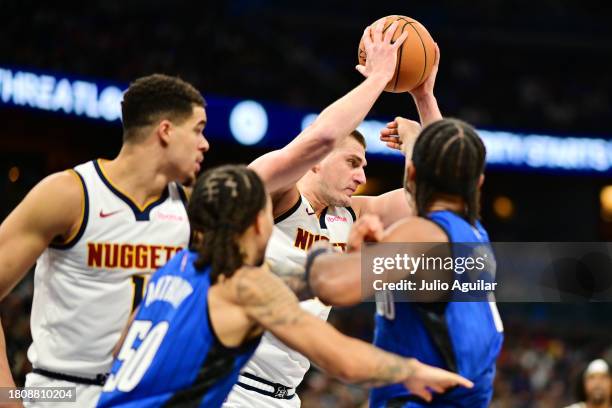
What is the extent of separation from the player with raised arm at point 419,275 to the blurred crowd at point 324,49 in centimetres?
1179

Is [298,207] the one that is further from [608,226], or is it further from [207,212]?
[608,226]

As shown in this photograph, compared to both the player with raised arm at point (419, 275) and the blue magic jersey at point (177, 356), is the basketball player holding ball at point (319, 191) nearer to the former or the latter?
the player with raised arm at point (419, 275)

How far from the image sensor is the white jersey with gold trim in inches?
199

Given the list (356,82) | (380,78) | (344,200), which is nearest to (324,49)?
(356,82)

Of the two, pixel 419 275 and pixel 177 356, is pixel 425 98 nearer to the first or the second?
pixel 419 275

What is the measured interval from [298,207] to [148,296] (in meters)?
1.85

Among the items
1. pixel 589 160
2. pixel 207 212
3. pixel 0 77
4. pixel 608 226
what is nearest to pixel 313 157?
pixel 207 212

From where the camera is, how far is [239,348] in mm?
3289

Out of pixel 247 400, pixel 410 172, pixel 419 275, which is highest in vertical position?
pixel 410 172

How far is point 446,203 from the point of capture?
142 inches

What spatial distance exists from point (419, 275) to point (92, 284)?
1.41m

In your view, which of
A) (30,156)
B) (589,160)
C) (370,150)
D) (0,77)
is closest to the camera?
(0,77)

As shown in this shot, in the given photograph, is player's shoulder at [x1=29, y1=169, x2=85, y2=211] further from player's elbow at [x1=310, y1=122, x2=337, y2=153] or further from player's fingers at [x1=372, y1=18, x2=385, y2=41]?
player's fingers at [x1=372, y1=18, x2=385, y2=41]

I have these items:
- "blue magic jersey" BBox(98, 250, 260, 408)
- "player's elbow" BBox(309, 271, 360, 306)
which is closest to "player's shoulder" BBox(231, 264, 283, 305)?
"blue magic jersey" BBox(98, 250, 260, 408)
